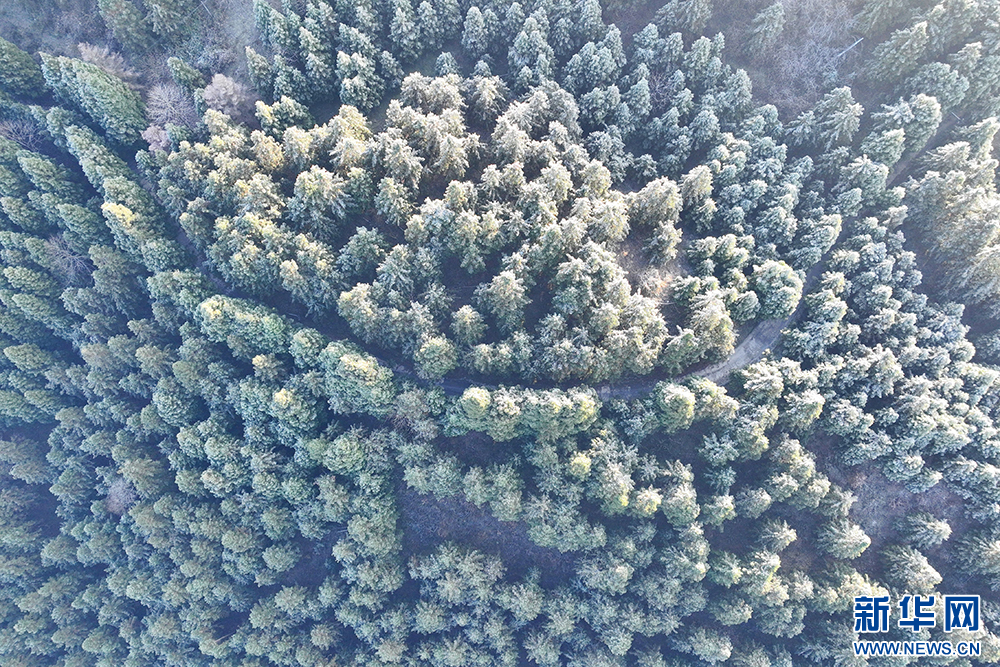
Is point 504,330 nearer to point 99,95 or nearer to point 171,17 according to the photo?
point 99,95

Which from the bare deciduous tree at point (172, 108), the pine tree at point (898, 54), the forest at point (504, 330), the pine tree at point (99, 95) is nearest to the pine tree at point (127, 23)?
the forest at point (504, 330)

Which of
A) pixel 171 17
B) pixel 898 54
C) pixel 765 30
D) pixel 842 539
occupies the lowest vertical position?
pixel 842 539

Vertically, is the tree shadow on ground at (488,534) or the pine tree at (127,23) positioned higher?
the pine tree at (127,23)

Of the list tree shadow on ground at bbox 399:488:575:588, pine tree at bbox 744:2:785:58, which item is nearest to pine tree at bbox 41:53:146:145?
tree shadow on ground at bbox 399:488:575:588

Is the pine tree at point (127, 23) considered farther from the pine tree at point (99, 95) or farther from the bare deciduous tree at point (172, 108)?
the bare deciduous tree at point (172, 108)

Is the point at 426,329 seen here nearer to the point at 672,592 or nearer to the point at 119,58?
the point at 672,592

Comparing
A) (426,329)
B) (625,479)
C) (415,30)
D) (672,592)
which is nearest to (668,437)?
(625,479)

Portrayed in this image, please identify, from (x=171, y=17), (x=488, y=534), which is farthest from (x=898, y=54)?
(x=171, y=17)

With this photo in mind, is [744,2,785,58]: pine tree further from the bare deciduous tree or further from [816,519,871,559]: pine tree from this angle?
the bare deciduous tree
